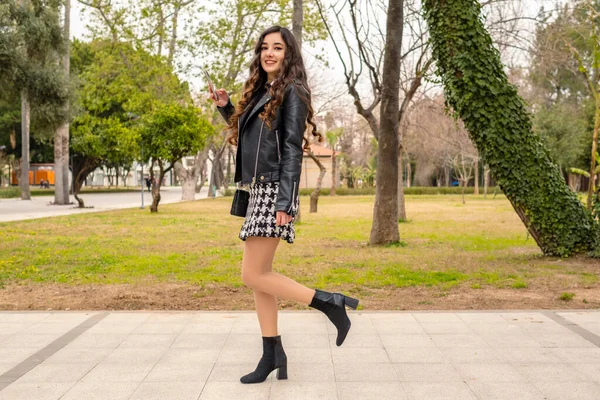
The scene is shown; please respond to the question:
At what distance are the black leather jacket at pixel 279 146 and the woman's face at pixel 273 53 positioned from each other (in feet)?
0.55

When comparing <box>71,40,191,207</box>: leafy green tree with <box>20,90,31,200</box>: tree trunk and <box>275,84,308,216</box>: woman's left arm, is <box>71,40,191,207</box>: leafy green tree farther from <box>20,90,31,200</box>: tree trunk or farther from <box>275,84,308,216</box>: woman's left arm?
<box>275,84,308,216</box>: woman's left arm

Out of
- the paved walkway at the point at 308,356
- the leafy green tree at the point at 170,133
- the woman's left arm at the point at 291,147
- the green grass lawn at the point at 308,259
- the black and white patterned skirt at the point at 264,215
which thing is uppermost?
the leafy green tree at the point at 170,133

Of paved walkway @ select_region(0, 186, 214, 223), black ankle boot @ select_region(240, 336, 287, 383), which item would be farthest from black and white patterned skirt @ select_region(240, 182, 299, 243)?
paved walkway @ select_region(0, 186, 214, 223)

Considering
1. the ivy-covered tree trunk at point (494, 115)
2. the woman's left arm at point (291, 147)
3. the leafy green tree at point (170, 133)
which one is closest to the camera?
the woman's left arm at point (291, 147)

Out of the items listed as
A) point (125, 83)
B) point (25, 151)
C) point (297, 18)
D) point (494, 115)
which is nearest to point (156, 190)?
point (125, 83)

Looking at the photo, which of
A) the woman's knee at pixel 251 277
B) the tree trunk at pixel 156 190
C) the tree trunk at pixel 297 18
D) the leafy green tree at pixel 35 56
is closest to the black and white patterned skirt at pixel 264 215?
the woman's knee at pixel 251 277

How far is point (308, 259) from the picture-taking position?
9836 millimetres

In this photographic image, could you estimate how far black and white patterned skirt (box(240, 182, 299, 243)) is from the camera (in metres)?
3.44

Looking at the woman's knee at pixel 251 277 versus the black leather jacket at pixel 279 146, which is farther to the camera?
the woman's knee at pixel 251 277

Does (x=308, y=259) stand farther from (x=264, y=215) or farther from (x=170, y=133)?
(x=170, y=133)

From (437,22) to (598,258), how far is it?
3805mm

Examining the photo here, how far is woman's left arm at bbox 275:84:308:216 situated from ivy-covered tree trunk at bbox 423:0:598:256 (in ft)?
18.5

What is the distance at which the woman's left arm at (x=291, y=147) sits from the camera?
336cm

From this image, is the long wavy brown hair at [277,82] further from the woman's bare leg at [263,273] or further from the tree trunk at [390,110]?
Answer: the tree trunk at [390,110]
